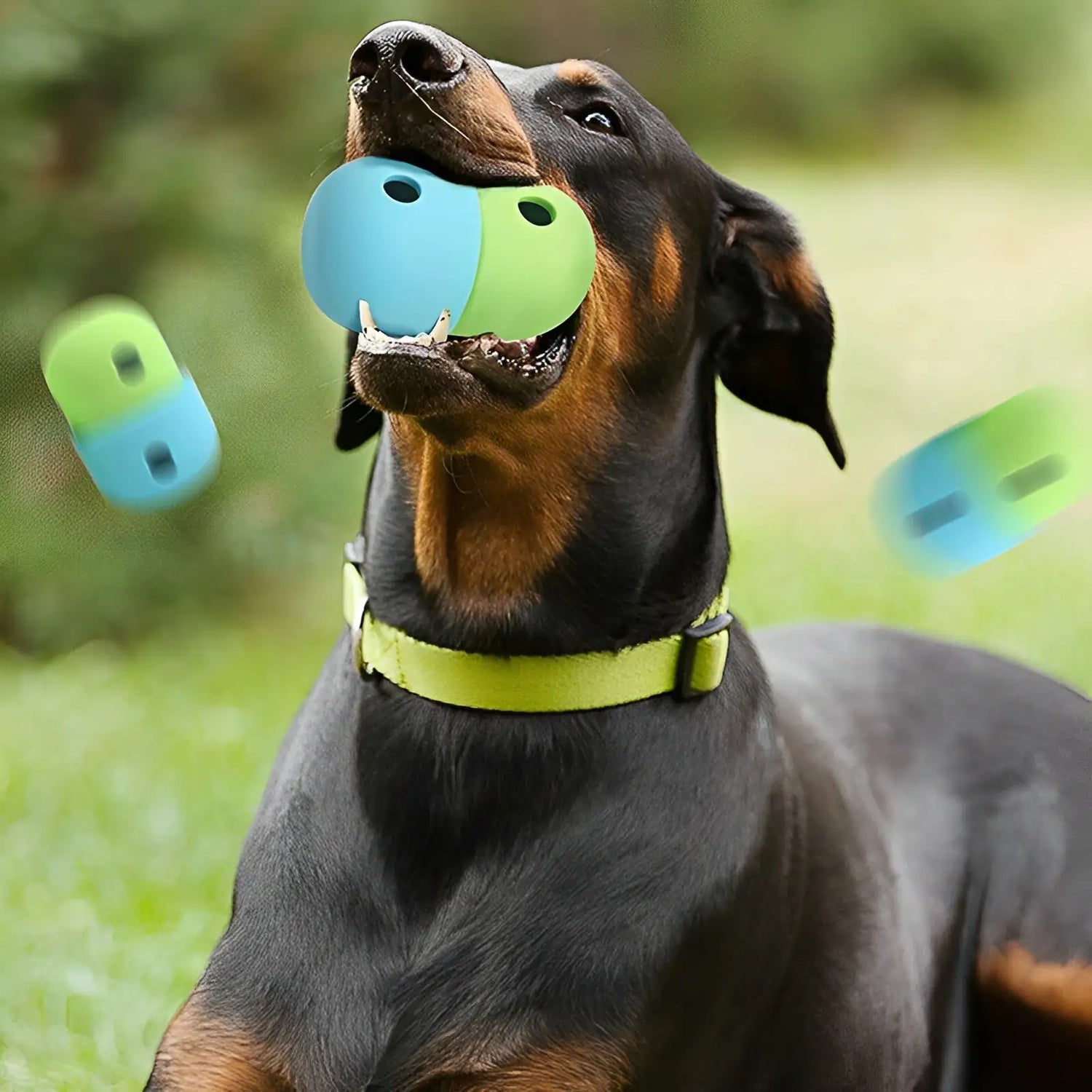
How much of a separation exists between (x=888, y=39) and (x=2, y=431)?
15027 millimetres

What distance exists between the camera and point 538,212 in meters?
2.50

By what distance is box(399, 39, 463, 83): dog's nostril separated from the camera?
2.32 meters

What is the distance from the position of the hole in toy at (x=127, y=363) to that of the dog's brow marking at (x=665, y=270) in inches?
31.0

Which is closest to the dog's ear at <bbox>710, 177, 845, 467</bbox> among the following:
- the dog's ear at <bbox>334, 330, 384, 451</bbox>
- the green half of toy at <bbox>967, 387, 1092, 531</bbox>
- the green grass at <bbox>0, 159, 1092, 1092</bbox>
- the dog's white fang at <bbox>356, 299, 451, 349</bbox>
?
the green half of toy at <bbox>967, 387, 1092, 531</bbox>

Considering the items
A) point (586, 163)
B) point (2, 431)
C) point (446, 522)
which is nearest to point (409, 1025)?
point (446, 522)

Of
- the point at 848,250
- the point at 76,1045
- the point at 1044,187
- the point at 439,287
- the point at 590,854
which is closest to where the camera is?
the point at 439,287

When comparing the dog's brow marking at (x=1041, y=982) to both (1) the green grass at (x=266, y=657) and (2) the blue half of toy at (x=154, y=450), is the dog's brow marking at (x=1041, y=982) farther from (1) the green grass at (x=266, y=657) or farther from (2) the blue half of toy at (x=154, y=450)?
(2) the blue half of toy at (x=154, y=450)

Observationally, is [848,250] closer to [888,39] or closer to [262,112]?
[888,39]

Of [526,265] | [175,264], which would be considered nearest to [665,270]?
[526,265]

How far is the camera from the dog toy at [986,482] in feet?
9.52

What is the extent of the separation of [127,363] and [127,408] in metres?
0.08

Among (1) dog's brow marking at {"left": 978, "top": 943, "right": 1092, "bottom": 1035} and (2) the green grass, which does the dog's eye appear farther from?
(2) the green grass

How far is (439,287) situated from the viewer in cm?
234

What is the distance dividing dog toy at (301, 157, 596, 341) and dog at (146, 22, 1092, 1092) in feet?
0.19
